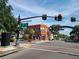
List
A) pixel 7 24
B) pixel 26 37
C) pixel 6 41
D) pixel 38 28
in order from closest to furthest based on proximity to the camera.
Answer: pixel 6 41, pixel 7 24, pixel 26 37, pixel 38 28

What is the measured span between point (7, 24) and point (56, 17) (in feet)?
33.4

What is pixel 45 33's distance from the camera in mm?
132125

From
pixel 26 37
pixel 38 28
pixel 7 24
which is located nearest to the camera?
pixel 7 24

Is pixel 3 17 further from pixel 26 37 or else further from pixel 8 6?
pixel 26 37

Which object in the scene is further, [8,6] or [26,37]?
[26,37]

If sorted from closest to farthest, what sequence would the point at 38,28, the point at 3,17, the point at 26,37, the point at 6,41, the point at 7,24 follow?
the point at 6,41 < the point at 3,17 < the point at 7,24 < the point at 26,37 < the point at 38,28

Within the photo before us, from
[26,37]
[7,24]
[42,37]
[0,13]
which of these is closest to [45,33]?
[42,37]

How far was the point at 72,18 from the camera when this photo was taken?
41.6 metres

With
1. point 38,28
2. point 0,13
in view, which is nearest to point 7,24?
point 0,13

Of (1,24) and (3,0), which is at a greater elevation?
(3,0)

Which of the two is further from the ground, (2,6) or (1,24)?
(2,6)

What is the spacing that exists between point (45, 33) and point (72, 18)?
9064cm

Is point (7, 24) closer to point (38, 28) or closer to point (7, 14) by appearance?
point (7, 14)

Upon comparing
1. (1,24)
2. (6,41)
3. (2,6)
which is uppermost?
(2,6)
